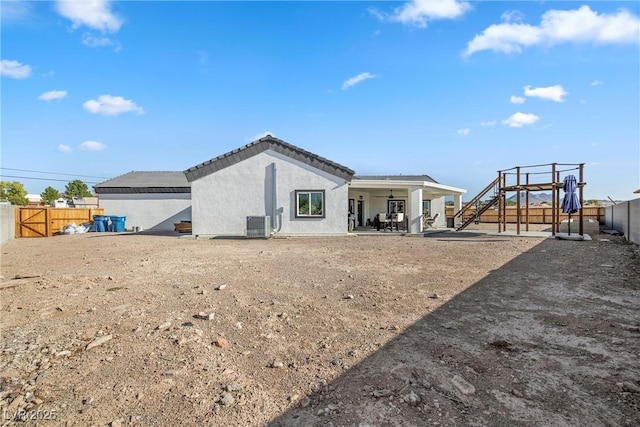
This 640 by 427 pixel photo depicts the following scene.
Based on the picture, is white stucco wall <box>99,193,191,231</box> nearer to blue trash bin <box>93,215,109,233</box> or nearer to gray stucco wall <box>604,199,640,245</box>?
blue trash bin <box>93,215,109,233</box>

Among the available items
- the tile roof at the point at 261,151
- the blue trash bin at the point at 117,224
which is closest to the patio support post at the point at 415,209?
the tile roof at the point at 261,151

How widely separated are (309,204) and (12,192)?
5833 cm

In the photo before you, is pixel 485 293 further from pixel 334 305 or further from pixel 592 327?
pixel 334 305

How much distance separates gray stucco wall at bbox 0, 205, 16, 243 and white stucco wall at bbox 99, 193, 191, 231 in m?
6.05

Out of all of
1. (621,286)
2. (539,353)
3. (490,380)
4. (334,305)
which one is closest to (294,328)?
(334,305)

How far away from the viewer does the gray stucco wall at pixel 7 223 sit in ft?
57.2

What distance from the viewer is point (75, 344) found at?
4.05 metres

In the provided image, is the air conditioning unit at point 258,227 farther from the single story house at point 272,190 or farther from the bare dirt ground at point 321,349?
the bare dirt ground at point 321,349

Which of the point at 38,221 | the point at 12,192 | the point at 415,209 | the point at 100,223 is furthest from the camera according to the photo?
the point at 12,192

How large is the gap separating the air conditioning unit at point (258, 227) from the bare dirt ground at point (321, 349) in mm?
8761

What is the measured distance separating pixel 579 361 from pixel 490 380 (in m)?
1.17

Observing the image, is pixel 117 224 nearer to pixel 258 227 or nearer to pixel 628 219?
pixel 258 227

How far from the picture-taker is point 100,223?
22812 millimetres

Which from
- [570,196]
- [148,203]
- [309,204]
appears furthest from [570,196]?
[148,203]
